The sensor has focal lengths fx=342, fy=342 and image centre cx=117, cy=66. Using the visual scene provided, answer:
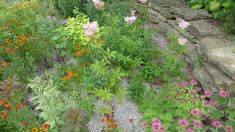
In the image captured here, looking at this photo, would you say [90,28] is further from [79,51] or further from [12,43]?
[12,43]

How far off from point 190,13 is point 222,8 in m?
0.56

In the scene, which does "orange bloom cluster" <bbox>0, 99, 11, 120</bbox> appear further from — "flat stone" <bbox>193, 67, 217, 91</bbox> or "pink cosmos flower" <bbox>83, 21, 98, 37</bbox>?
"flat stone" <bbox>193, 67, 217, 91</bbox>

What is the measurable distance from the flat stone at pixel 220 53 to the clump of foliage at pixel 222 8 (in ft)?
0.92

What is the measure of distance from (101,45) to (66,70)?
65 centimetres

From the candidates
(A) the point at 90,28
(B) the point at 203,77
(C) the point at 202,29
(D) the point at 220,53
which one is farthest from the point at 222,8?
(A) the point at 90,28

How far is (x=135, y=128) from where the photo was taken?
14.3 ft

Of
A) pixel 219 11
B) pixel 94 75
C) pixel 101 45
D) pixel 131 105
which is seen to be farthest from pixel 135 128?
pixel 219 11

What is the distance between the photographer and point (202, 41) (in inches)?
210

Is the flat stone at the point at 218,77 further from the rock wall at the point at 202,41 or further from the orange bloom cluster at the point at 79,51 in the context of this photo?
the orange bloom cluster at the point at 79,51

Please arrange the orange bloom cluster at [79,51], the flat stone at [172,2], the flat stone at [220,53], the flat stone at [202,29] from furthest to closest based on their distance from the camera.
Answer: the flat stone at [172,2] → the flat stone at [202,29] → the orange bloom cluster at [79,51] → the flat stone at [220,53]

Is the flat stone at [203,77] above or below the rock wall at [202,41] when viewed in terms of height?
below

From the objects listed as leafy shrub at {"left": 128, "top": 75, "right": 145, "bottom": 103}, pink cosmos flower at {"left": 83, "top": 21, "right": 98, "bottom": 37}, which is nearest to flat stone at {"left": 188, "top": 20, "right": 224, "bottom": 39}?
leafy shrub at {"left": 128, "top": 75, "right": 145, "bottom": 103}

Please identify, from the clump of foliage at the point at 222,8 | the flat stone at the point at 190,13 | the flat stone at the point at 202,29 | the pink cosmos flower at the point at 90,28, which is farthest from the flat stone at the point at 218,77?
the pink cosmos flower at the point at 90,28

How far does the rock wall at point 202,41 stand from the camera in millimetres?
4734
